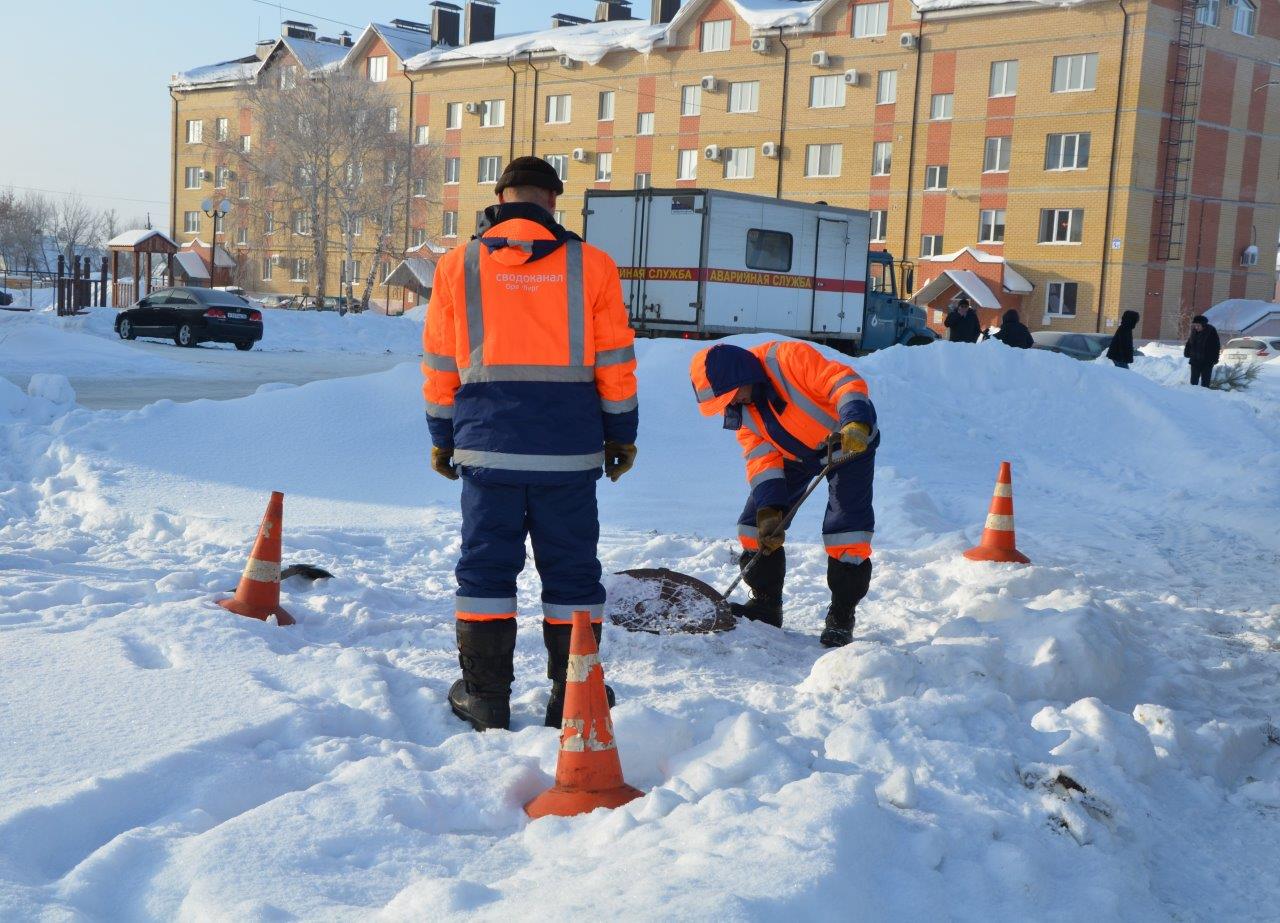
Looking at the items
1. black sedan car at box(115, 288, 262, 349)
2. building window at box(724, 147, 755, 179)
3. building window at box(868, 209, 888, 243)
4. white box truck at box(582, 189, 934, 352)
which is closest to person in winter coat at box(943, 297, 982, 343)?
white box truck at box(582, 189, 934, 352)

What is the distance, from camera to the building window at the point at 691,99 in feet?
167

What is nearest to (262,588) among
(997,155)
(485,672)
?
(485,672)

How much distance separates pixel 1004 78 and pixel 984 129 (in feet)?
5.58

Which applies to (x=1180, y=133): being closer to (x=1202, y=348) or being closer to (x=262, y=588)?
(x=1202, y=348)

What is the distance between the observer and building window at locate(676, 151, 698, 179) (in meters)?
51.6

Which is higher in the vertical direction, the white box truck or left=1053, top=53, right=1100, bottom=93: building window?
left=1053, top=53, right=1100, bottom=93: building window

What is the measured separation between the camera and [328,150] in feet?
163

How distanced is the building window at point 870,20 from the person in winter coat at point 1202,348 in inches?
1132

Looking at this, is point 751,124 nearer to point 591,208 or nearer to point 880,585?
point 591,208

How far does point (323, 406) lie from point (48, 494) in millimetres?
2462

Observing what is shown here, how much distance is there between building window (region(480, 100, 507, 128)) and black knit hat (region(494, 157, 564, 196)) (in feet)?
179

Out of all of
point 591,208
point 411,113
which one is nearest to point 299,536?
point 591,208

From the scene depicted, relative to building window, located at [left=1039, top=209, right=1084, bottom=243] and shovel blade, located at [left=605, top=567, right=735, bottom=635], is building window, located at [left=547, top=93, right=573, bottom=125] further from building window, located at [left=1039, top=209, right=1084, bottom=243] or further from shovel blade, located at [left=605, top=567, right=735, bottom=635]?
shovel blade, located at [left=605, top=567, right=735, bottom=635]

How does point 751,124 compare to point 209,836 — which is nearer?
point 209,836
